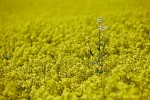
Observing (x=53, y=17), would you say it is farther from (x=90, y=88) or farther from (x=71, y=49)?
(x=90, y=88)

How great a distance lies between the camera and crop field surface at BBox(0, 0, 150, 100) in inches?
337

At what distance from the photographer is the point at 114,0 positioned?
1962cm

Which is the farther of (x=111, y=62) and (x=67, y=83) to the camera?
(x=111, y=62)

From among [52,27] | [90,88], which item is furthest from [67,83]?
[52,27]

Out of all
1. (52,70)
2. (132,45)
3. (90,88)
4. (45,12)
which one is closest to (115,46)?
(132,45)

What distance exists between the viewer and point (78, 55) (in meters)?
11.4

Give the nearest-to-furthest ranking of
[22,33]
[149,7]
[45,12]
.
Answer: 1. [22,33]
2. [149,7]
3. [45,12]

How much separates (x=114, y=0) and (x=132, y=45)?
872 cm

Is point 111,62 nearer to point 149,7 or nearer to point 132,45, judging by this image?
point 132,45

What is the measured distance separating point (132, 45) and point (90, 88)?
391cm

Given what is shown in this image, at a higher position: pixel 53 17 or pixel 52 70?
pixel 53 17

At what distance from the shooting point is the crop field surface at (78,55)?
8.56 m

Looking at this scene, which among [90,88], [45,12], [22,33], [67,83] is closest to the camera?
[90,88]

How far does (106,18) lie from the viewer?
15.1 metres
